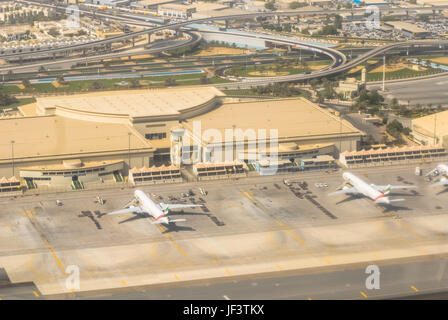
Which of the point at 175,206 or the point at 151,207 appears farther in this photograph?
the point at 175,206

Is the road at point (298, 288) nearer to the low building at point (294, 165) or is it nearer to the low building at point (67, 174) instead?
the low building at point (67, 174)

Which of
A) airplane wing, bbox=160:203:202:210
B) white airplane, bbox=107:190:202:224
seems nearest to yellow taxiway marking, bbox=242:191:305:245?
white airplane, bbox=107:190:202:224

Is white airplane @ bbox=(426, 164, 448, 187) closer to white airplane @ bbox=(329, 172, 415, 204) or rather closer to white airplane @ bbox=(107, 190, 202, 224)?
white airplane @ bbox=(329, 172, 415, 204)

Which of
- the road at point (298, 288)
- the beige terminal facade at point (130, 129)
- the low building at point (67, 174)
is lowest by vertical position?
the road at point (298, 288)

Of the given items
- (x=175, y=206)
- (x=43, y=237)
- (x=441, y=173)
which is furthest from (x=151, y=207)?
(x=441, y=173)

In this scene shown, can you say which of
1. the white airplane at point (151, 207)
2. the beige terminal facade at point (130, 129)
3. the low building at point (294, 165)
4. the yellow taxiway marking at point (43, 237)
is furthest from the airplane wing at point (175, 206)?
the low building at point (294, 165)

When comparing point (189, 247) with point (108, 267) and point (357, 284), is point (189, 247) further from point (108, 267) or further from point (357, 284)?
point (357, 284)

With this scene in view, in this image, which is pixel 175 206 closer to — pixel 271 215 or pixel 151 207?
pixel 151 207
